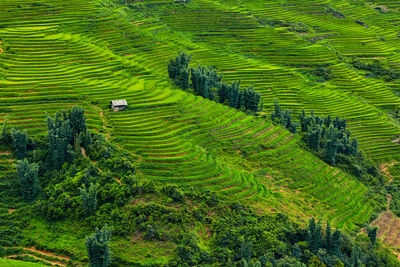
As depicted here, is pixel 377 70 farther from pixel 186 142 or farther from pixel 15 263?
pixel 15 263

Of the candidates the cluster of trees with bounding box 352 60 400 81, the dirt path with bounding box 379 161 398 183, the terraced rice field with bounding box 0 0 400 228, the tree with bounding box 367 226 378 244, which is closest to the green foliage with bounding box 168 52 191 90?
the terraced rice field with bounding box 0 0 400 228

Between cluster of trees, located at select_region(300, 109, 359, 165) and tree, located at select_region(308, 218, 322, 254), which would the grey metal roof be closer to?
cluster of trees, located at select_region(300, 109, 359, 165)

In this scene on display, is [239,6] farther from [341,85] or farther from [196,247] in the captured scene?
[196,247]

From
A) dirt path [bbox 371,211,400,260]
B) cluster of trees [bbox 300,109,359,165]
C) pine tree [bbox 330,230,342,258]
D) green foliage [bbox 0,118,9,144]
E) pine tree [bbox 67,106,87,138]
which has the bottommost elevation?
dirt path [bbox 371,211,400,260]

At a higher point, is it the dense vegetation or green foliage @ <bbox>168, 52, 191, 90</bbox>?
green foliage @ <bbox>168, 52, 191, 90</bbox>

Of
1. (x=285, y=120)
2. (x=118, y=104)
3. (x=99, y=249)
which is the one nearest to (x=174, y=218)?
(x=99, y=249)

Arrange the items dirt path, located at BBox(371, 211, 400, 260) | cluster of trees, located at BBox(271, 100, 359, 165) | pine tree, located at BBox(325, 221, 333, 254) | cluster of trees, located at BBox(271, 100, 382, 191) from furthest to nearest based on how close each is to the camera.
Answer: cluster of trees, located at BBox(271, 100, 359, 165) < cluster of trees, located at BBox(271, 100, 382, 191) < dirt path, located at BBox(371, 211, 400, 260) < pine tree, located at BBox(325, 221, 333, 254)

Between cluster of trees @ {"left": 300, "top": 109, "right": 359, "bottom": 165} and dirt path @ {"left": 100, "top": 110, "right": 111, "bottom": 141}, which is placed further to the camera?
cluster of trees @ {"left": 300, "top": 109, "right": 359, "bottom": 165}
